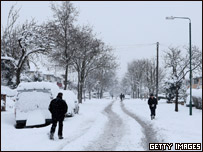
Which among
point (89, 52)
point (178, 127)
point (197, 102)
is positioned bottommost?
point (178, 127)

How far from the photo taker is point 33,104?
1488 centimetres

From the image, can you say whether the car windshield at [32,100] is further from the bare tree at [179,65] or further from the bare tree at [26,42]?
the bare tree at [179,65]

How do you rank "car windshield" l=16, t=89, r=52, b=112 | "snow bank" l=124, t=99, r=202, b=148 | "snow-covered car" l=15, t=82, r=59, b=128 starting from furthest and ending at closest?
1. "car windshield" l=16, t=89, r=52, b=112
2. "snow-covered car" l=15, t=82, r=59, b=128
3. "snow bank" l=124, t=99, r=202, b=148

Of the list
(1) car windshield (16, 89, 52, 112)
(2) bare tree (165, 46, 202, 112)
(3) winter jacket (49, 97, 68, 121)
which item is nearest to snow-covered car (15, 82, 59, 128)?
(1) car windshield (16, 89, 52, 112)

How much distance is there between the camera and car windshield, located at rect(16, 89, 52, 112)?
14.8 metres

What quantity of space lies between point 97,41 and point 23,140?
29112 mm

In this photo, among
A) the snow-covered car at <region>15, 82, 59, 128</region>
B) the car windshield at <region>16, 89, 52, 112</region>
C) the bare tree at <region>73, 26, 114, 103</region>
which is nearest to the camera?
the snow-covered car at <region>15, 82, 59, 128</region>

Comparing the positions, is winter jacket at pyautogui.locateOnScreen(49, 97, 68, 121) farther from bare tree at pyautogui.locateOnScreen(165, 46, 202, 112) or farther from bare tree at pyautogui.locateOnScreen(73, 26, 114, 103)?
bare tree at pyautogui.locateOnScreen(73, 26, 114, 103)

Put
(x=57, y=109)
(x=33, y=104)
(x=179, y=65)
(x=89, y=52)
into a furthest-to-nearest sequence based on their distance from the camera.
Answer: (x=89, y=52) < (x=179, y=65) < (x=33, y=104) < (x=57, y=109)

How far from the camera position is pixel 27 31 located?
2002 cm

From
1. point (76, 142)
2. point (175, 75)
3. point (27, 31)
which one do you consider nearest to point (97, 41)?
point (175, 75)

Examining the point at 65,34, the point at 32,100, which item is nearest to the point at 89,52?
the point at 65,34

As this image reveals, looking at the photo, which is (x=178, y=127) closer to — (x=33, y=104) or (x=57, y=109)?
(x=57, y=109)

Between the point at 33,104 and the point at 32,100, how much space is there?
0.23 meters
